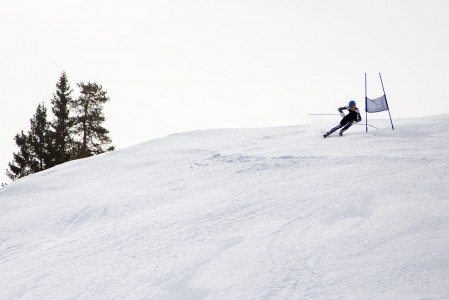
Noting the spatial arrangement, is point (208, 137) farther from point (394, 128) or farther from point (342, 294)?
point (342, 294)

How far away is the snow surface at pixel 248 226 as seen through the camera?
438cm

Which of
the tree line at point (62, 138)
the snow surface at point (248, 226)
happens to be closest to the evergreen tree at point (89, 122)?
the tree line at point (62, 138)

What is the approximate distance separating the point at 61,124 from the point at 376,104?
3029 centimetres

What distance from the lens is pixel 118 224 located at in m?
7.02

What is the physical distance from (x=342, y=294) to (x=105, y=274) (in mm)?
3127

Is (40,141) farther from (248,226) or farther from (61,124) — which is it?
(248,226)

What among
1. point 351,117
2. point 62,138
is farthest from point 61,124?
point 351,117

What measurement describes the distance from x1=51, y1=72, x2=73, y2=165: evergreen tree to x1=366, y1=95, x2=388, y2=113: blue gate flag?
2727 centimetres

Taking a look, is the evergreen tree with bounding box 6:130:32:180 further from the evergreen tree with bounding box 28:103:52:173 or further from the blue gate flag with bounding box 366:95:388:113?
the blue gate flag with bounding box 366:95:388:113

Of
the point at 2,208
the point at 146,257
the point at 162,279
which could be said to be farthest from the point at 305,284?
the point at 2,208

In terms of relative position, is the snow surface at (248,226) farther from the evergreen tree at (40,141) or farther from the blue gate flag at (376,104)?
the evergreen tree at (40,141)

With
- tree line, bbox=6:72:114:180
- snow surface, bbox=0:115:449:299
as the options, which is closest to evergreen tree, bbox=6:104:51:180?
tree line, bbox=6:72:114:180

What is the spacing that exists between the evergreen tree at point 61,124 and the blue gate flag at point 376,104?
27266mm

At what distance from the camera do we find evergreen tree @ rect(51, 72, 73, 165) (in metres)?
33.1
